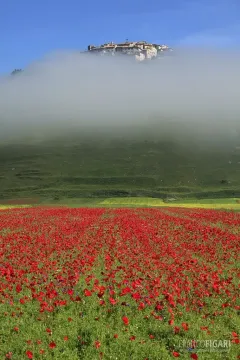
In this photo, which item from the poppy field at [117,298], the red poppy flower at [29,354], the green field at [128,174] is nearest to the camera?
the red poppy flower at [29,354]

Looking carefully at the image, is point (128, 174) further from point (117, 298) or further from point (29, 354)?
point (29, 354)

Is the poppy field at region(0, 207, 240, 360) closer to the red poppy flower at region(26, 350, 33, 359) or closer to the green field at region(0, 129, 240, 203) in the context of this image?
the red poppy flower at region(26, 350, 33, 359)

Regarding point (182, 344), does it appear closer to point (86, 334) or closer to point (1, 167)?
point (86, 334)

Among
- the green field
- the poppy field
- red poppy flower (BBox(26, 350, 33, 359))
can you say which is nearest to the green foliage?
the green field

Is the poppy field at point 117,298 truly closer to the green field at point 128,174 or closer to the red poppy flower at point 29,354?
the red poppy flower at point 29,354

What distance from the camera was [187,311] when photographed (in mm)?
13945

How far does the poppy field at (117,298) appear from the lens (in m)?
11.1

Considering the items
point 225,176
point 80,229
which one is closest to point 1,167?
point 225,176

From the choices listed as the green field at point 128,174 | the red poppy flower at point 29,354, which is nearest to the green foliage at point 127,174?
the green field at point 128,174

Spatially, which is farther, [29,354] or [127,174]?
[127,174]

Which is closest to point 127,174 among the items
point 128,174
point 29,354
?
point 128,174

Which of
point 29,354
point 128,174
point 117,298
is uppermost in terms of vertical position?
point 128,174

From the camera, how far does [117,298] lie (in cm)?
Answer: 1455

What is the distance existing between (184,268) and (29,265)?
300 inches
